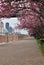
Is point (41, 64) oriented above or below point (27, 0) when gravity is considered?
below

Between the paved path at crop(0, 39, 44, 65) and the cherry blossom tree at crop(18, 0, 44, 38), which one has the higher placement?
the cherry blossom tree at crop(18, 0, 44, 38)

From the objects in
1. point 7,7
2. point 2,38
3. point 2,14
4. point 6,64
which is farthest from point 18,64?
point 2,38

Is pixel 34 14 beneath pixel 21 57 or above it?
above

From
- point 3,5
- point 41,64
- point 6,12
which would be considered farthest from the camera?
point 6,12

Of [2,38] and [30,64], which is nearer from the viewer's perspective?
[30,64]

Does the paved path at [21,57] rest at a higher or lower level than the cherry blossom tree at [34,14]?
lower

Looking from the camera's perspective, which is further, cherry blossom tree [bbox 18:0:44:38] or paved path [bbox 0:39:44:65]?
cherry blossom tree [bbox 18:0:44:38]

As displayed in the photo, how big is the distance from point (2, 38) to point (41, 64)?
47807 mm

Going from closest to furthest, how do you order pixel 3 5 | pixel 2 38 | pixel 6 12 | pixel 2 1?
pixel 2 1
pixel 3 5
pixel 6 12
pixel 2 38

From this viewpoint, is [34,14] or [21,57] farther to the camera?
[34,14]

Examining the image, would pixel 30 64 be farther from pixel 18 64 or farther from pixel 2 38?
pixel 2 38

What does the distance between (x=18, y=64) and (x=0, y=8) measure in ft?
13.9

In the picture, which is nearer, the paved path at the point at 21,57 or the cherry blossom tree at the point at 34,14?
the paved path at the point at 21,57

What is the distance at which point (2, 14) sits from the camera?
1809 cm
